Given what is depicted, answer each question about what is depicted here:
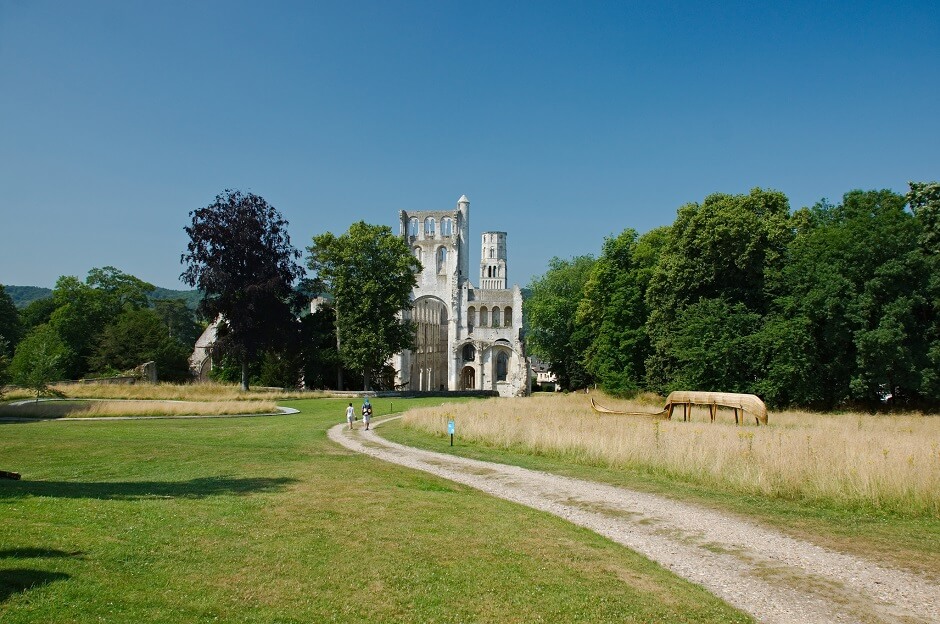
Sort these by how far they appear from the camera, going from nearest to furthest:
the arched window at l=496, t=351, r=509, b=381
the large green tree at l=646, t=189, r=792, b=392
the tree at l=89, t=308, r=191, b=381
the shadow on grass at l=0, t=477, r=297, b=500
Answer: the shadow on grass at l=0, t=477, r=297, b=500 → the large green tree at l=646, t=189, r=792, b=392 → the tree at l=89, t=308, r=191, b=381 → the arched window at l=496, t=351, r=509, b=381

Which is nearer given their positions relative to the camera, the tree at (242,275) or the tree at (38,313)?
the tree at (242,275)

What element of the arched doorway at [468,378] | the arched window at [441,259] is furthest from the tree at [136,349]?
the arched window at [441,259]

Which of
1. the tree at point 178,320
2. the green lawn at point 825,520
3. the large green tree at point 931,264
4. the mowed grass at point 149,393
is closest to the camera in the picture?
the green lawn at point 825,520

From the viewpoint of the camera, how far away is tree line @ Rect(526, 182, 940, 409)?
25.7 meters

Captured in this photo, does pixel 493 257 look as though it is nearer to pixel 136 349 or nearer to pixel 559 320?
pixel 559 320

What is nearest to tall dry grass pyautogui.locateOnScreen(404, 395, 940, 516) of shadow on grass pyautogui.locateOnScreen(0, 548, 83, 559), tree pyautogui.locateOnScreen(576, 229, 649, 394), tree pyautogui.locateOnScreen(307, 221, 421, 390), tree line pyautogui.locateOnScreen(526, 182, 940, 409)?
tree line pyautogui.locateOnScreen(526, 182, 940, 409)

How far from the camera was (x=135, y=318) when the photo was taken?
160 ft

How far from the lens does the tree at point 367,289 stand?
41219mm

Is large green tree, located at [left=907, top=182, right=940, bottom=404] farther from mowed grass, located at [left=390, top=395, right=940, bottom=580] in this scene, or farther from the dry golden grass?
the dry golden grass

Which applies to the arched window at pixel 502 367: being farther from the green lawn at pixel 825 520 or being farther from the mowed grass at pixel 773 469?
the green lawn at pixel 825 520

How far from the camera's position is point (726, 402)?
20812mm

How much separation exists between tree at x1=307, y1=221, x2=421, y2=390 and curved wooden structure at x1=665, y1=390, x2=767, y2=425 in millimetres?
22073

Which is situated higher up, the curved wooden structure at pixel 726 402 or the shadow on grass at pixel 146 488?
the curved wooden structure at pixel 726 402

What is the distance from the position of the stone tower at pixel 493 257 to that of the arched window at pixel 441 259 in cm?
3695
